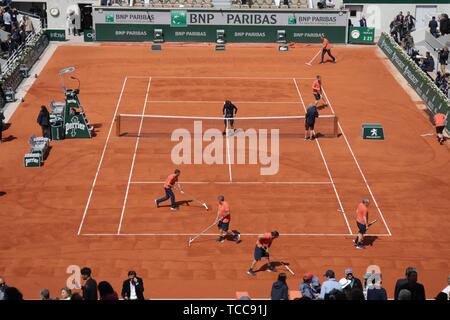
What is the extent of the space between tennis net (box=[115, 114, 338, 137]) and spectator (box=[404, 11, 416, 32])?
1578 centimetres

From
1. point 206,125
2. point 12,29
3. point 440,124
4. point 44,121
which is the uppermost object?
point 12,29

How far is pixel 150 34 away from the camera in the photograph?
5278cm

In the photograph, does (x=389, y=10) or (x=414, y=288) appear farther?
(x=389, y=10)

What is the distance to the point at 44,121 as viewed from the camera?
119 ft

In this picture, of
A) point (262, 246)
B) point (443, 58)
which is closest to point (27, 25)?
point (443, 58)

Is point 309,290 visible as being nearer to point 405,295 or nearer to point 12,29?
point 405,295

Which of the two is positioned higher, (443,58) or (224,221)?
(443,58)

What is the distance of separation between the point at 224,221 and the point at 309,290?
633 cm

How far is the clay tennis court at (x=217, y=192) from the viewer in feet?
88.0

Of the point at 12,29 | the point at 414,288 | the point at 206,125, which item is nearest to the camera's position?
the point at 414,288

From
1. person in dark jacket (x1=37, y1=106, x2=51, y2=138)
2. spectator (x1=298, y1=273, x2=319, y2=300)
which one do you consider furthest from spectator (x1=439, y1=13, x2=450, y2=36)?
spectator (x1=298, y1=273, x2=319, y2=300)
